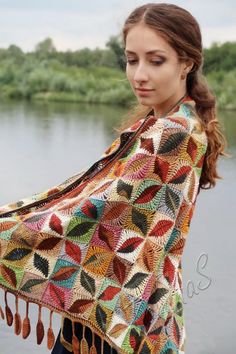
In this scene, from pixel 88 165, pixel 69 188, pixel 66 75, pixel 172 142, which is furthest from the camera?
pixel 66 75

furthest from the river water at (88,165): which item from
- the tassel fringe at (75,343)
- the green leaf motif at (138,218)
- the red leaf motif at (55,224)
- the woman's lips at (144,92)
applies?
the tassel fringe at (75,343)

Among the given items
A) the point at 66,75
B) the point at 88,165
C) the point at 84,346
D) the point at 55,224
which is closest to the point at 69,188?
the point at 55,224

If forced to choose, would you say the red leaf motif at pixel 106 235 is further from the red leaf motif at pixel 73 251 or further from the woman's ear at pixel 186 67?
the woman's ear at pixel 186 67

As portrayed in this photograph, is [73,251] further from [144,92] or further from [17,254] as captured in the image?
[144,92]

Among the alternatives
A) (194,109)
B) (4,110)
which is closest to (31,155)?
(4,110)

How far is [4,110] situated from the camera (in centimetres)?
2445

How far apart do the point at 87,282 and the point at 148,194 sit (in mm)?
222

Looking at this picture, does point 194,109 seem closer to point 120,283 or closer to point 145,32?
point 145,32

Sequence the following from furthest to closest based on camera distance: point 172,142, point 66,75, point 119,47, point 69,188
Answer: point 66,75, point 119,47, point 69,188, point 172,142

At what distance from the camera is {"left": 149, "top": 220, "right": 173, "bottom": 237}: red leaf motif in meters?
1.59

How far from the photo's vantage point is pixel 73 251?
64.3 inches

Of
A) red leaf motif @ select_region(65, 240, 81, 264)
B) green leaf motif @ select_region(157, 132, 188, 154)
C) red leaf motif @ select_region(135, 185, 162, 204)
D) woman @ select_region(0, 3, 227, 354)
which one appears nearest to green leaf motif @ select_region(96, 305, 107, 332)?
woman @ select_region(0, 3, 227, 354)

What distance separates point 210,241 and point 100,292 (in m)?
5.69

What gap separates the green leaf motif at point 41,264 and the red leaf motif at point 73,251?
0.17 feet
